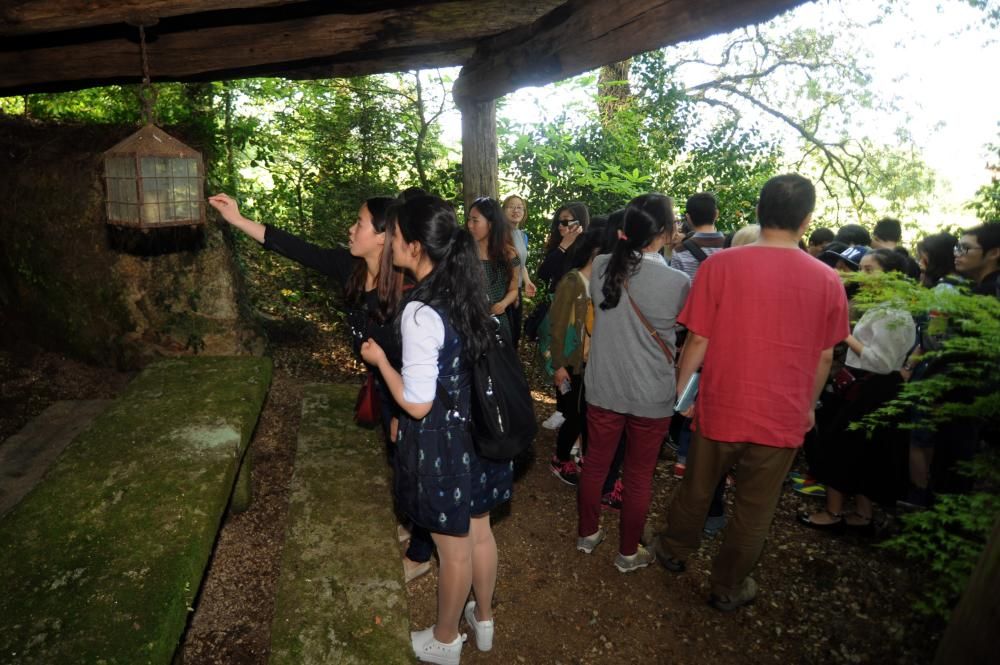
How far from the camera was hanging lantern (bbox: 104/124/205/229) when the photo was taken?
9.66 ft

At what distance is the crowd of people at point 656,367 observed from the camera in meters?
2.27

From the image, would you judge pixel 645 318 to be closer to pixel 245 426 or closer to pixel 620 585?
pixel 620 585

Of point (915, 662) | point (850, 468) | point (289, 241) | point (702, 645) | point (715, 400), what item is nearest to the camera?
point (915, 662)

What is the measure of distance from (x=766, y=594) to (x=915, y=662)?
31.9 inches

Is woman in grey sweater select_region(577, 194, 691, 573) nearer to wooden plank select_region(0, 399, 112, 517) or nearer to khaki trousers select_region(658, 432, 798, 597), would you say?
khaki trousers select_region(658, 432, 798, 597)

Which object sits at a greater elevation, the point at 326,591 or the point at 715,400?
the point at 715,400

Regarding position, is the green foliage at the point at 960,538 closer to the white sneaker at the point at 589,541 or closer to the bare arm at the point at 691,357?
the bare arm at the point at 691,357

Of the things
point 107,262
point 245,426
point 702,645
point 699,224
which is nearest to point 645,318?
point 699,224

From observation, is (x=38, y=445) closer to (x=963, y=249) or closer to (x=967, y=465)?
(x=967, y=465)

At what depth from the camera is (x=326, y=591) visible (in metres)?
2.62

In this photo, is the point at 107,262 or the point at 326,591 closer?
the point at 326,591

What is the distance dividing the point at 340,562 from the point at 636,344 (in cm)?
184

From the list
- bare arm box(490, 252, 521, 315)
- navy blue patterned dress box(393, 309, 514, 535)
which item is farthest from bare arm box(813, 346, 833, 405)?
bare arm box(490, 252, 521, 315)

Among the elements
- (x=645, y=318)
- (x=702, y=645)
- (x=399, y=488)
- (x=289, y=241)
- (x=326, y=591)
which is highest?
(x=289, y=241)
